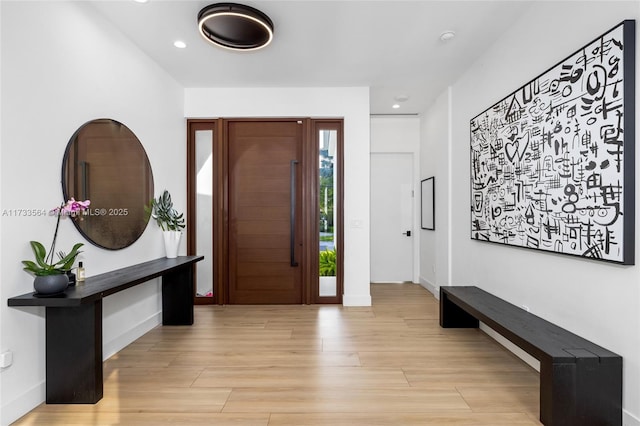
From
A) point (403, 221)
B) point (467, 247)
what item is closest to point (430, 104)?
point (403, 221)

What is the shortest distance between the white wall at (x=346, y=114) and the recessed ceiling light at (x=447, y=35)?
137cm

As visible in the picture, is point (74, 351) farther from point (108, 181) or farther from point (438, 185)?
point (438, 185)

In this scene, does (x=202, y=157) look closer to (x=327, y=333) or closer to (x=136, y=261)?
(x=136, y=261)

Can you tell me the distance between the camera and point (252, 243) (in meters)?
4.53

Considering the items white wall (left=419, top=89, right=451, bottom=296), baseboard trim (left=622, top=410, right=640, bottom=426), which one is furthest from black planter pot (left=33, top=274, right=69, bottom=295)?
white wall (left=419, top=89, right=451, bottom=296)

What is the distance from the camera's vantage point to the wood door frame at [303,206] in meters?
4.46

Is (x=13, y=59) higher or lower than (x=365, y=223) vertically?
higher

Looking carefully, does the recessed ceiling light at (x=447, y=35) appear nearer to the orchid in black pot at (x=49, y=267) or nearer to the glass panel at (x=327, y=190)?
the glass panel at (x=327, y=190)

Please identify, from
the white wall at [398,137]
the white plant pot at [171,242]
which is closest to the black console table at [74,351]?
the white plant pot at [171,242]

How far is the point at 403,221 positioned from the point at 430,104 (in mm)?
1949

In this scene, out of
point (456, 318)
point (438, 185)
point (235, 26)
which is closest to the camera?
point (235, 26)

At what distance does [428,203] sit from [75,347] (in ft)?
14.9

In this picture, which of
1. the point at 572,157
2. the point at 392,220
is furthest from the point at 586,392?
the point at 392,220

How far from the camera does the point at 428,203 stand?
17.1ft
